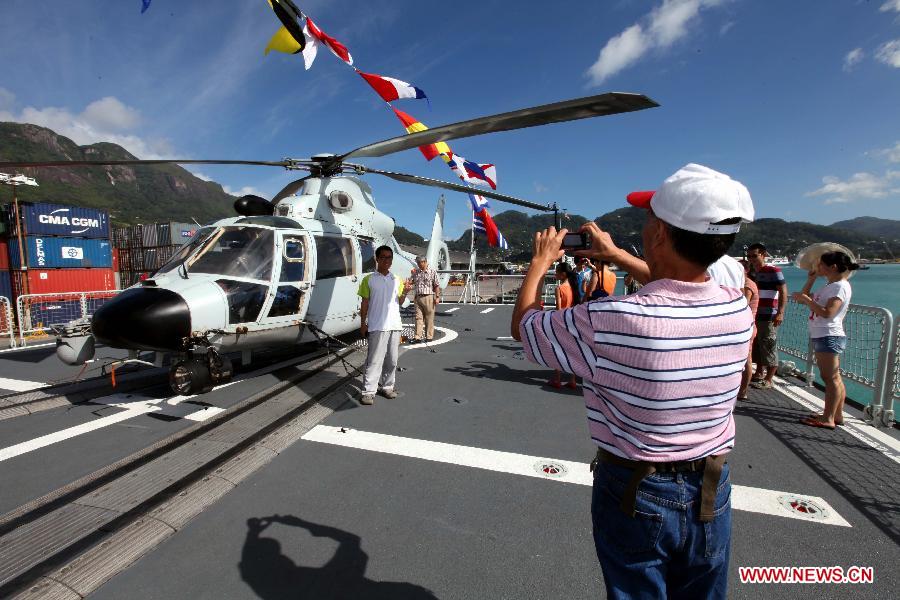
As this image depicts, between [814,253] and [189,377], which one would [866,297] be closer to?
[814,253]

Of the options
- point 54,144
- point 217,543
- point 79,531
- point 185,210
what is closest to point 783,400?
point 217,543

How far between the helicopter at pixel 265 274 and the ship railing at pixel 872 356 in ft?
12.4

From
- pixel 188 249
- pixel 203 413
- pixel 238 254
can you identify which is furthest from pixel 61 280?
pixel 203 413

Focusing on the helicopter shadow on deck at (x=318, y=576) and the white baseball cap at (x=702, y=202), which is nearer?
the white baseball cap at (x=702, y=202)

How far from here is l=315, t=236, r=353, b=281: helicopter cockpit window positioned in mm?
6238

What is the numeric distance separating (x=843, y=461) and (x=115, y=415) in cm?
712

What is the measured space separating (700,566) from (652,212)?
112 cm

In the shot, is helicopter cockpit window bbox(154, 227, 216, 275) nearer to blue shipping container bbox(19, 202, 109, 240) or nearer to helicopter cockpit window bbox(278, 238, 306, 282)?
helicopter cockpit window bbox(278, 238, 306, 282)

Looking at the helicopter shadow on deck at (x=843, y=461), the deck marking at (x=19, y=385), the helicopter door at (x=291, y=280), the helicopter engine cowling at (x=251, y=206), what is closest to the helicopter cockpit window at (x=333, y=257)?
the helicopter door at (x=291, y=280)

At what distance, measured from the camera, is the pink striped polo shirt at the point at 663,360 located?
1.15 meters

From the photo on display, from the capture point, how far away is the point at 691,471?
1.23m

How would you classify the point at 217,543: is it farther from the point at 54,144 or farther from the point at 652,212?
the point at 54,144

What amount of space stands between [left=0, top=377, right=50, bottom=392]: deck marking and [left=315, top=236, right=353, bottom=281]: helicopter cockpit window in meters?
3.91

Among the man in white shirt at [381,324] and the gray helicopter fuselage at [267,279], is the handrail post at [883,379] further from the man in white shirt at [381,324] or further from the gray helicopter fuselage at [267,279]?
the gray helicopter fuselage at [267,279]
